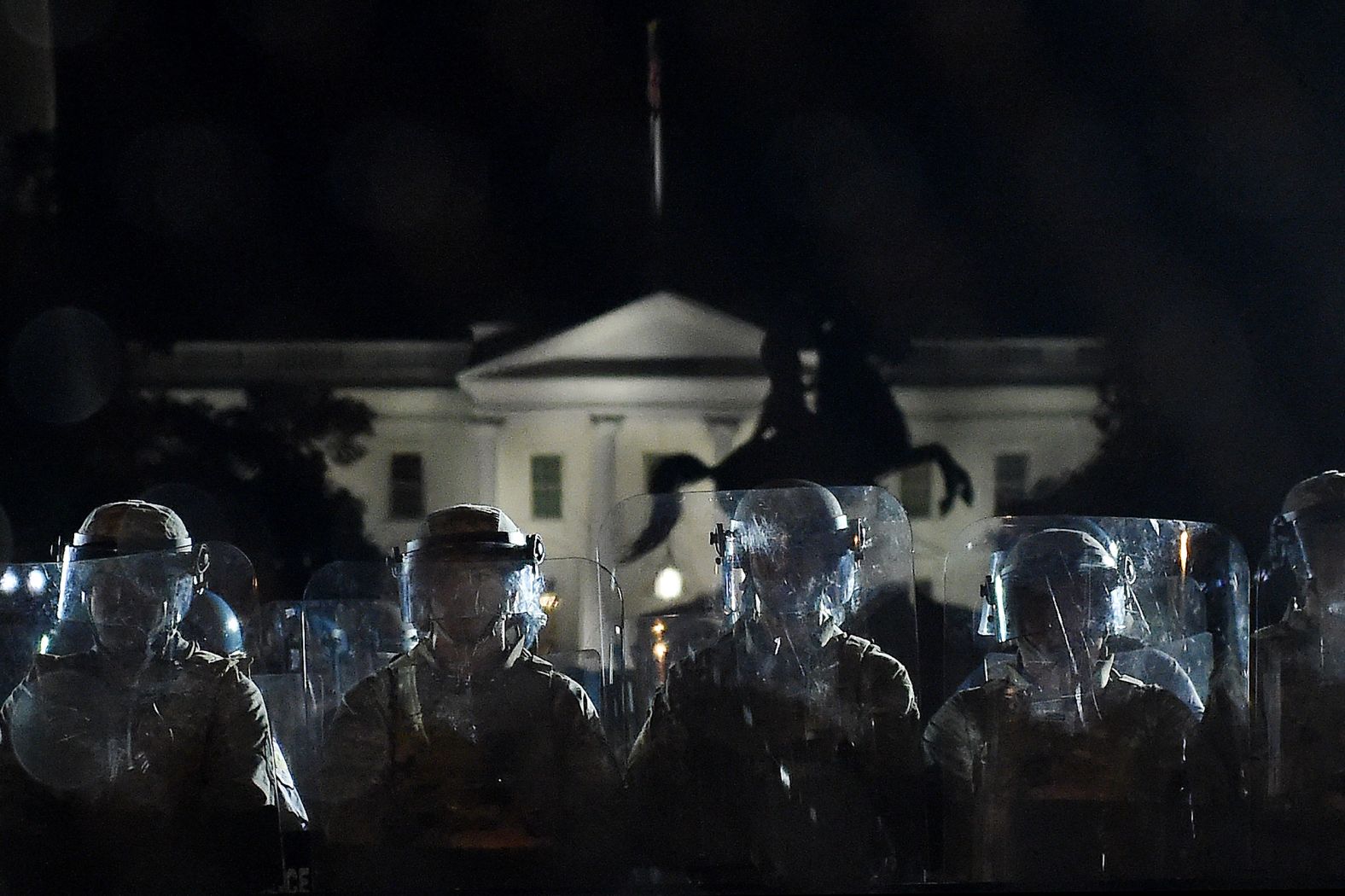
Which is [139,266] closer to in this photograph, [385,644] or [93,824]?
[385,644]

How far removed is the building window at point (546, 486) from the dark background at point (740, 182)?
707 mm

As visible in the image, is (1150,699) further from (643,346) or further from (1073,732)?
(643,346)

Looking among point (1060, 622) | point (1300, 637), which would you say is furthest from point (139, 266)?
point (1300, 637)

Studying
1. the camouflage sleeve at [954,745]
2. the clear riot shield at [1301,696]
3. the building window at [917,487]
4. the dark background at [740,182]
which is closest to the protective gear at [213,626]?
the camouflage sleeve at [954,745]

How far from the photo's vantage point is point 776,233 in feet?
20.7

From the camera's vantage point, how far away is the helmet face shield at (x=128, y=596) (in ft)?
11.9

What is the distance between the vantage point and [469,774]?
347 cm

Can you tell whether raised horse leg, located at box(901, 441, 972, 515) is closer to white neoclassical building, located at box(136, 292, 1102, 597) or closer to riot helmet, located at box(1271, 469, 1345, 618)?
white neoclassical building, located at box(136, 292, 1102, 597)

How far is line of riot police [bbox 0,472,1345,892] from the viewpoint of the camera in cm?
335

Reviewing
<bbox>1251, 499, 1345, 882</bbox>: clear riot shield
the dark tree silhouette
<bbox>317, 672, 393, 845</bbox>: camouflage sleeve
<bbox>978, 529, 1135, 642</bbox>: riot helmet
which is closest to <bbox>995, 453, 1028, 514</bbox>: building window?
<bbox>1251, 499, 1345, 882</bbox>: clear riot shield

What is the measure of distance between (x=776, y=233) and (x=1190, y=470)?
2.17 metres

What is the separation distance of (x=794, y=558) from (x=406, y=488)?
2.86 metres

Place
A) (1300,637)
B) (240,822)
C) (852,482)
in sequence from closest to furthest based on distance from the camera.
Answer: (240,822) < (1300,637) < (852,482)

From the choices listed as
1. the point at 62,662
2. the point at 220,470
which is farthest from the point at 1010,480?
the point at 62,662
